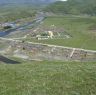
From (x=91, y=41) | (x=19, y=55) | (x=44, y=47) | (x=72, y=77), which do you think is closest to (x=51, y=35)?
(x=91, y=41)

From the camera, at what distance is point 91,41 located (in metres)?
137

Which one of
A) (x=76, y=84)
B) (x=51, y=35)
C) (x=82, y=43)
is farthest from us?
(x=51, y=35)

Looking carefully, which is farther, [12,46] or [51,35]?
[51,35]

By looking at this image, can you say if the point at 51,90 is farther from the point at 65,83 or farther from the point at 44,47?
the point at 44,47

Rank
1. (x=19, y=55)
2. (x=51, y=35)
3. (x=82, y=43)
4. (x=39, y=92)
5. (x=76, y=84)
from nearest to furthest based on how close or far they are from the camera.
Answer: (x=39, y=92) → (x=76, y=84) → (x=19, y=55) → (x=82, y=43) → (x=51, y=35)

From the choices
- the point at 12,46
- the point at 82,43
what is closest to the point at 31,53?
the point at 12,46

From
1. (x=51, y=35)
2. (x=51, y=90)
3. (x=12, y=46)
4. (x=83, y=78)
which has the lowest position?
(x=51, y=35)

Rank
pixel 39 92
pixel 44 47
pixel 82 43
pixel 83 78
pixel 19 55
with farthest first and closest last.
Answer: pixel 82 43 < pixel 44 47 < pixel 19 55 < pixel 83 78 < pixel 39 92

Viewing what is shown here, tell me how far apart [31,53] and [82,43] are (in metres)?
29.1

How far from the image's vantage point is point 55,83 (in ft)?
51.2

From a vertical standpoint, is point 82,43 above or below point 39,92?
below

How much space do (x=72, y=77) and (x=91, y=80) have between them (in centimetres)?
119

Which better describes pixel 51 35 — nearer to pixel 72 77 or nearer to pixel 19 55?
pixel 19 55

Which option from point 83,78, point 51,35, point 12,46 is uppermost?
point 83,78
